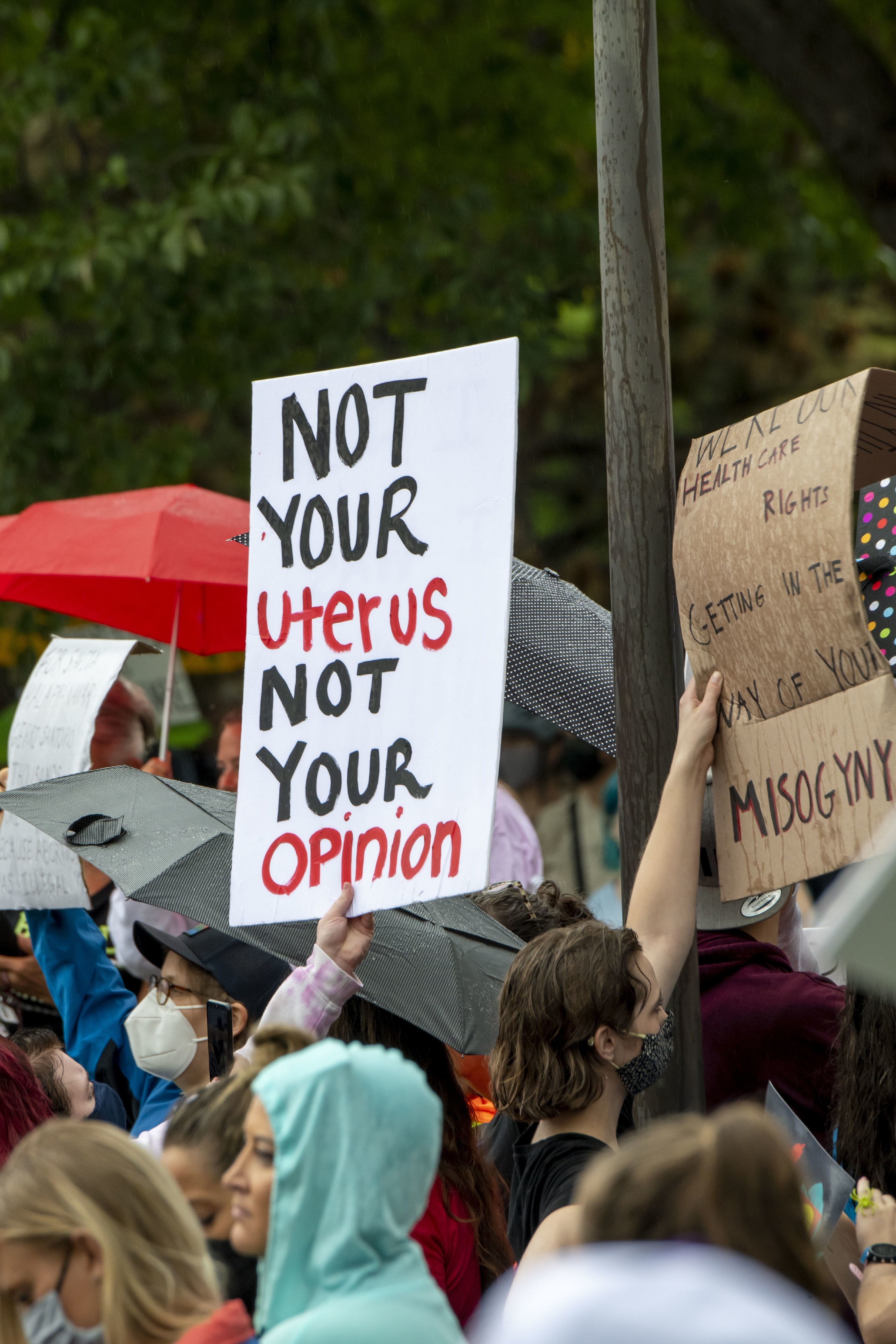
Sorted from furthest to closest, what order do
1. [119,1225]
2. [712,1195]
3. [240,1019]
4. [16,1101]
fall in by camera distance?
[240,1019], [16,1101], [119,1225], [712,1195]

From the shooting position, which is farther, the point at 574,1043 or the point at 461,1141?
the point at 461,1141

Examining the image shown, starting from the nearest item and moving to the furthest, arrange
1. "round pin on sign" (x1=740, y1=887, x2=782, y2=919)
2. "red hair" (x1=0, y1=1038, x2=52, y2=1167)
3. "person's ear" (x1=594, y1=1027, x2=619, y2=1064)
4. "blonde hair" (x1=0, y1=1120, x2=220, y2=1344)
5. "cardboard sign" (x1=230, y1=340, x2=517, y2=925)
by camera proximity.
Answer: "blonde hair" (x1=0, y1=1120, x2=220, y2=1344) < "person's ear" (x1=594, y1=1027, x2=619, y2=1064) < "cardboard sign" (x1=230, y1=340, x2=517, y2=925) < "red hair" (x1=0, y1=1038, x2=52, y2=1167) < "round pin on sign" (x1=740, y1=887, x2=782, y2=919)

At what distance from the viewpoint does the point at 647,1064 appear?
2.63m

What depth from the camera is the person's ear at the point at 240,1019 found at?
3.44m

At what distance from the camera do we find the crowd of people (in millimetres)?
1564

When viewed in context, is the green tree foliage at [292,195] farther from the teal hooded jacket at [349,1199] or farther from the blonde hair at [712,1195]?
the blonde hair at [712,1195]

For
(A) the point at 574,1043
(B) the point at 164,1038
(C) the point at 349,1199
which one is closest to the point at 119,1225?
(C) the point at 349,1199

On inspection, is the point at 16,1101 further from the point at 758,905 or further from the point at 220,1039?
the point at 758,905

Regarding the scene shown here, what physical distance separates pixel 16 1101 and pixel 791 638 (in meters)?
1.56

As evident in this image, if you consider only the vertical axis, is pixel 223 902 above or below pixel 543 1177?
above

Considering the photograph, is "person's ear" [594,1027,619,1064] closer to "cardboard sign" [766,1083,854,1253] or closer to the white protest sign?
"cardboard sign" [766,1083,854,1253]

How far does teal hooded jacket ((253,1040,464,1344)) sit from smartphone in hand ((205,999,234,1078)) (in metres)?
1.26

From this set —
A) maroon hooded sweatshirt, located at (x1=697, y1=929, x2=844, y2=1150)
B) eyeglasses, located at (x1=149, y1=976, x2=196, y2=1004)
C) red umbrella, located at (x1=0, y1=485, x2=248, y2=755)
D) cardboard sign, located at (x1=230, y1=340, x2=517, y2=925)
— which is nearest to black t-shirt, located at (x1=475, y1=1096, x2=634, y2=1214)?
maroon hooded sweatshirt, located at (x1=697, y1=929, x2=844, y2=1150)

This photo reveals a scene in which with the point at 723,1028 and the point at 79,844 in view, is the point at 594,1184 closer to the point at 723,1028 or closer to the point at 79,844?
the point at 723,1028
